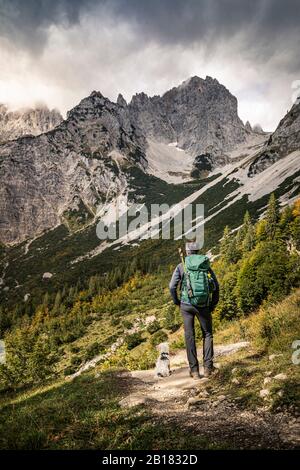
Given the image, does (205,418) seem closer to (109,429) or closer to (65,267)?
(109,429)

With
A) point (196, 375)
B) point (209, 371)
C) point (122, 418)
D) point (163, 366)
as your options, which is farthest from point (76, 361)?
point (122, 418)

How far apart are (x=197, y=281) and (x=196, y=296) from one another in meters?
0.38

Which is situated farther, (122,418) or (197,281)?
(197,281)

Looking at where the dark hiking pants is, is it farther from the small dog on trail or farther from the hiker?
the small dog on trail

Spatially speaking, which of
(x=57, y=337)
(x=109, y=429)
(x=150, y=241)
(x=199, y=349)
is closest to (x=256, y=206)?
(x=150, y=241)

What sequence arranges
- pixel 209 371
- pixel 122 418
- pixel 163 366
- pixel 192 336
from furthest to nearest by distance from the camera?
pixel 163 366 < pixel 192 336 < pixel 209 371 < pixel 122 418

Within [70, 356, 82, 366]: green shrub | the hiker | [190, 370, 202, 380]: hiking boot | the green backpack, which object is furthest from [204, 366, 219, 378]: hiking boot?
[70, 356, 82, 366]: green shrub

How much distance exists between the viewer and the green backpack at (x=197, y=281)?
827cm

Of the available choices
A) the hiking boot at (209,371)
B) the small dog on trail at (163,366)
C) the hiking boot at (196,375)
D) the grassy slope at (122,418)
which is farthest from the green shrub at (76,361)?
the hiking boot at (209,371)

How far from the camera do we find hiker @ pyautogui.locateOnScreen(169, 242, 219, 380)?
8.30 meters

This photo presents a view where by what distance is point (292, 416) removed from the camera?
4.72 meters

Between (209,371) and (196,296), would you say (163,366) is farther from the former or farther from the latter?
(196,296)

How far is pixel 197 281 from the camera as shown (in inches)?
327
